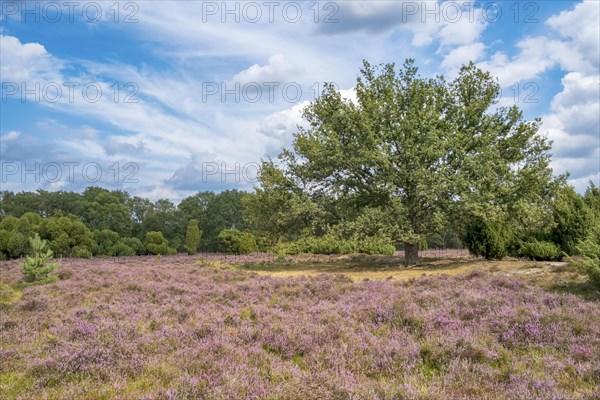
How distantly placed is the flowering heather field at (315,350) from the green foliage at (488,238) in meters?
14.1

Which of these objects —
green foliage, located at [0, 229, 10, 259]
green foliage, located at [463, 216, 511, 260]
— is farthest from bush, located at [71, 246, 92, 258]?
green foliage, located at [463, 216, 511, 260]

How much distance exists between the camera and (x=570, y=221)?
2192 cm

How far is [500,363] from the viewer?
5.89 m

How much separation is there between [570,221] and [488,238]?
4.16m

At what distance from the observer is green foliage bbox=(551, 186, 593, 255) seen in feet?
70.6

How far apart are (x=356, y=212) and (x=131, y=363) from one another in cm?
2095

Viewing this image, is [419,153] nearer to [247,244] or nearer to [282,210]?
[282,210]

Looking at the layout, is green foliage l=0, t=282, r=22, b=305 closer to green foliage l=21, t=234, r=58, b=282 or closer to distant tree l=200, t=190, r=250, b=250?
green foliage l=21, t=234, r=58, b=282

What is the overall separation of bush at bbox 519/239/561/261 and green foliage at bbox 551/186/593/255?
1.75 ft

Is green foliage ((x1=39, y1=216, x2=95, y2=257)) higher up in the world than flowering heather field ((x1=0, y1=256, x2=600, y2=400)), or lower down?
higher up

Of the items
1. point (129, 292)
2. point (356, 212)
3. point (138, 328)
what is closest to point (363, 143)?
point (356, 212)

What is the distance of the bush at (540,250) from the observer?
72.5 feet

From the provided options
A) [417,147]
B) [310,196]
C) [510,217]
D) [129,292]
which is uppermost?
A: [417,147]

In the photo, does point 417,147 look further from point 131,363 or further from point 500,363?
point 131,363
